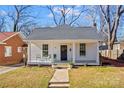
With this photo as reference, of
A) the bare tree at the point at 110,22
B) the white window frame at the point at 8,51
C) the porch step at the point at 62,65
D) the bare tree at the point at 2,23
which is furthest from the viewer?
the bare tree at the point at 2,23

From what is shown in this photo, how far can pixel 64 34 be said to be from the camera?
90.1 feet

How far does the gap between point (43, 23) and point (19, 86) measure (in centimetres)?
3990

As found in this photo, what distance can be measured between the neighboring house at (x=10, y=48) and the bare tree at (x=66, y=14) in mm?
16242

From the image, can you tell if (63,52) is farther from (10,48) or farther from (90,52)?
(10,48)

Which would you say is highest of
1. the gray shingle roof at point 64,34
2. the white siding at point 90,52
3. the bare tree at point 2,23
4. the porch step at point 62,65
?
the bare tree at point 2,23

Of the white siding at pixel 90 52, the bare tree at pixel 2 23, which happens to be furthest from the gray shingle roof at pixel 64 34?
the bare tree at pixel 2 23

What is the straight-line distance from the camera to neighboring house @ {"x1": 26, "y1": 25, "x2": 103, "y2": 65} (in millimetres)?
26281

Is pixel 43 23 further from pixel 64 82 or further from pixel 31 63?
pixel 64 82

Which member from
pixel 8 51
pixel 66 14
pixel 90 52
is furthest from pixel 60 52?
pixel 66 14

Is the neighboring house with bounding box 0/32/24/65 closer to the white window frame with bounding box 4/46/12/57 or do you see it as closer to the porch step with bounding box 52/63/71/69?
the white window frame with bounding box 4/46/12/57

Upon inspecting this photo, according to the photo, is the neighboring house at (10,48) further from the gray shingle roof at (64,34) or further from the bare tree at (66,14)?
the bare tree at (66,14)

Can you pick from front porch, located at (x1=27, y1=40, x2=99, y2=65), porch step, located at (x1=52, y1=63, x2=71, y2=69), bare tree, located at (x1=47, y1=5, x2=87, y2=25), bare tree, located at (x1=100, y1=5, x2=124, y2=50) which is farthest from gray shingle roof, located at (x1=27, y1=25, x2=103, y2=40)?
bare tree, located at (x1=47, y1=5, x2=87, y2=25)

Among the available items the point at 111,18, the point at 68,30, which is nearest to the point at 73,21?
the point at 111,18

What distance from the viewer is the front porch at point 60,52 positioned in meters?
26.6
